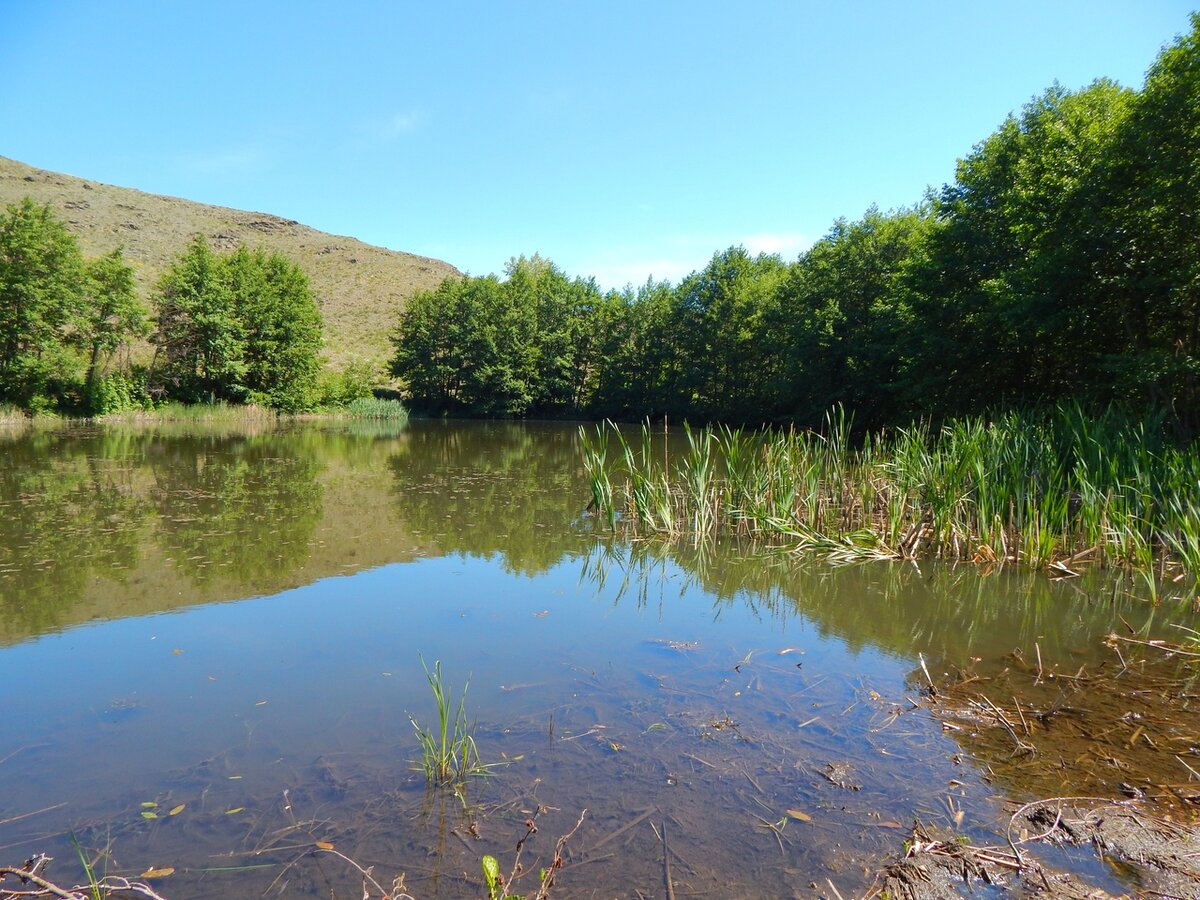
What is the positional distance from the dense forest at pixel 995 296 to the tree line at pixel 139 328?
453 inches

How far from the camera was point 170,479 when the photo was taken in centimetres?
1304

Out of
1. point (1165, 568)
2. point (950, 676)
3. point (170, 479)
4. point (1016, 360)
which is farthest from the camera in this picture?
point (1016, 360)

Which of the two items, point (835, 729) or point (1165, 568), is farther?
point (1165, 568)

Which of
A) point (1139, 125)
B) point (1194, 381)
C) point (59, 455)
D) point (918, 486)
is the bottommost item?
point (59, 455)

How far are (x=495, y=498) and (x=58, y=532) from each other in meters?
6.15

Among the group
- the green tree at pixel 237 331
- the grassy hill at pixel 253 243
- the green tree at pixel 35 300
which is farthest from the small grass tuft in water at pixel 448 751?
the grassy hill at pixel 253 243

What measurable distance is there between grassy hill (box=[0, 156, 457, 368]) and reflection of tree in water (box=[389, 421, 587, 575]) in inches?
1173

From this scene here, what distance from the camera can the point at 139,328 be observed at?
28.0 meters

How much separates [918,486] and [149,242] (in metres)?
63.3

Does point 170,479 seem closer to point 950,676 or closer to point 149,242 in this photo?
point 950,676

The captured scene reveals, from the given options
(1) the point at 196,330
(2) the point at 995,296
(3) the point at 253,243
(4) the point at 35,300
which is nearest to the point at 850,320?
(2) the point at 995,296

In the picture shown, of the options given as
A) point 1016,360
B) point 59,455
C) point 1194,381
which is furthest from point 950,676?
point 59,455

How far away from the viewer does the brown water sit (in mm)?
2729

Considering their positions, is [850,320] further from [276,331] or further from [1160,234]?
[276,331]
